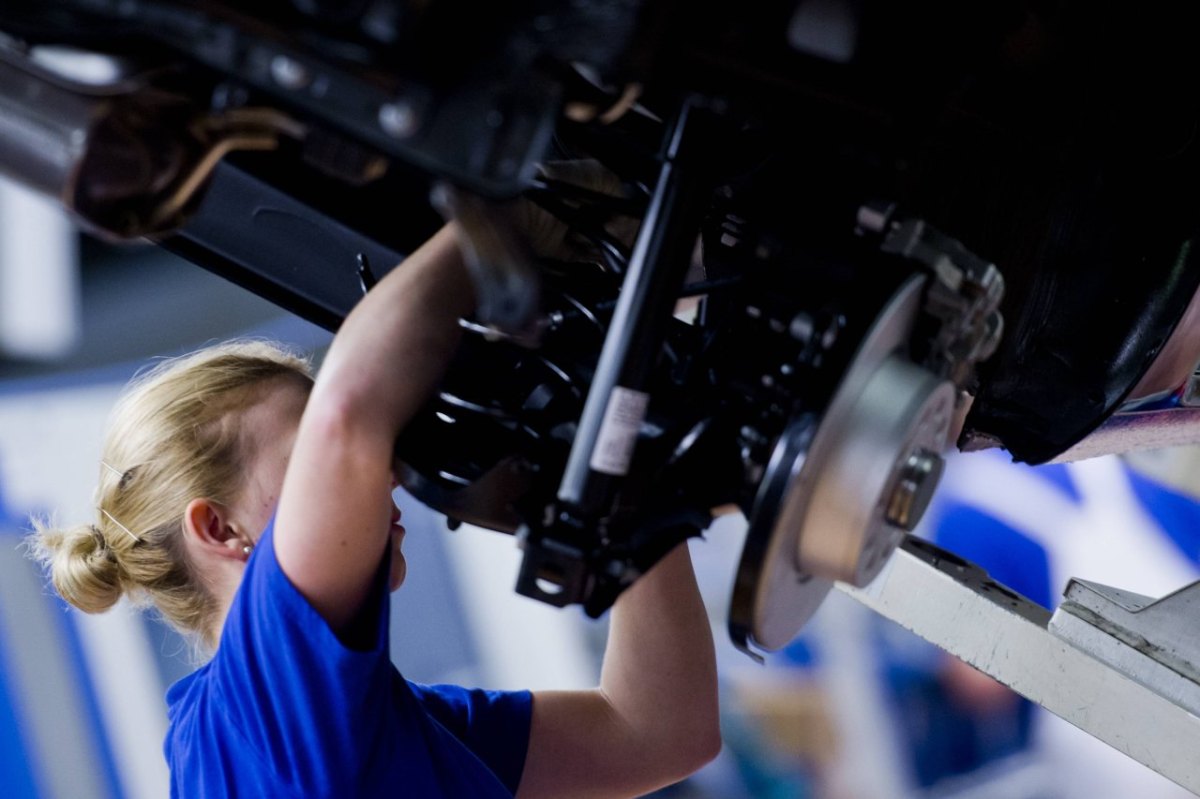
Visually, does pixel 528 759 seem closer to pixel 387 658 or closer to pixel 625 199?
pixel 387 658

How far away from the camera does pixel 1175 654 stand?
959 mm

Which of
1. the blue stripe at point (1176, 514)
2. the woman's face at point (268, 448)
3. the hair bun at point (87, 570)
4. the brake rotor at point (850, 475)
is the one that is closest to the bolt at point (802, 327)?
the brake rotor at point (850, 475)

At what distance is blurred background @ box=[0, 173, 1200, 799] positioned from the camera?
2.22 meters

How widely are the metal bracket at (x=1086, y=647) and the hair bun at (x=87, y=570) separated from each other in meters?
0.71

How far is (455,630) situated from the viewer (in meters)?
2.56

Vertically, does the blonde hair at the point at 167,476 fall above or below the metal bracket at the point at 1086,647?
below

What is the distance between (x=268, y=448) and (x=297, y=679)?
24cm

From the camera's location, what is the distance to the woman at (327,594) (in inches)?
29.2

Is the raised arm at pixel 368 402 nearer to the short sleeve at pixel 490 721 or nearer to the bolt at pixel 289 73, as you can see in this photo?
the bolt at pixel 289 73

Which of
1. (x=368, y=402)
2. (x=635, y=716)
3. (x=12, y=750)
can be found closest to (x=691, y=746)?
(x=635, y=716)

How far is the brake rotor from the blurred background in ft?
5.25

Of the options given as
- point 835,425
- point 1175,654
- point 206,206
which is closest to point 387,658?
point 206,206

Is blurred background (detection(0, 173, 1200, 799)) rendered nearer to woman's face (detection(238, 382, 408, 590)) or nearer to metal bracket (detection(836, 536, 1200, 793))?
metal bracket (detection(836, 536, 1200, 793))

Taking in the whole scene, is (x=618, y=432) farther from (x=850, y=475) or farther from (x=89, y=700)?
(x=89, y=700)
